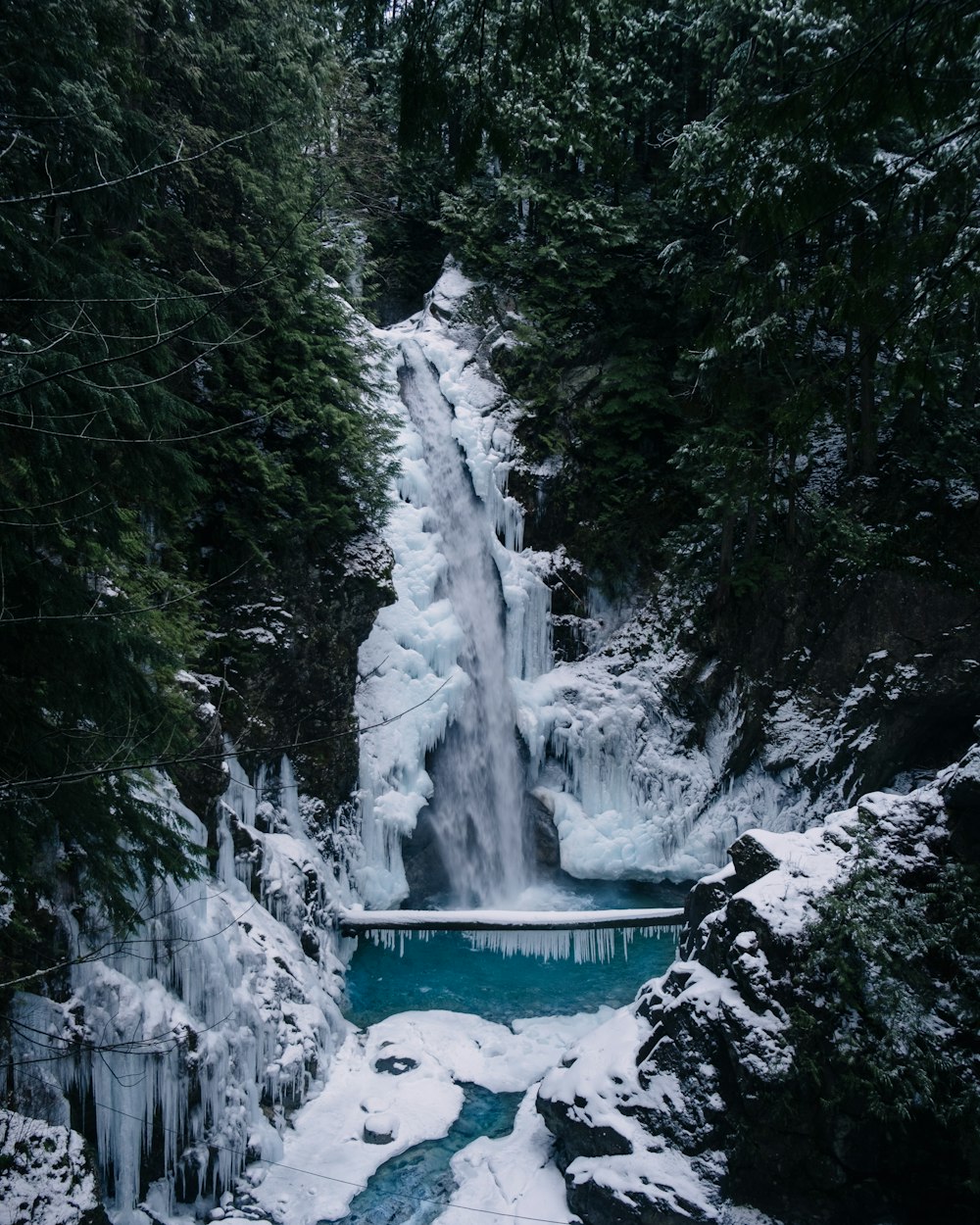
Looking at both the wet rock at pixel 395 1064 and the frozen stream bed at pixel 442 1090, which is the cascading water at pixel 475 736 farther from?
the wet rock at pixel 395 1064

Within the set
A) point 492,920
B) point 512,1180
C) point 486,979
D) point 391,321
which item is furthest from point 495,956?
point 391,321

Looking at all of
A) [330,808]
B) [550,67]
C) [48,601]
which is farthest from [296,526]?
[550,67]

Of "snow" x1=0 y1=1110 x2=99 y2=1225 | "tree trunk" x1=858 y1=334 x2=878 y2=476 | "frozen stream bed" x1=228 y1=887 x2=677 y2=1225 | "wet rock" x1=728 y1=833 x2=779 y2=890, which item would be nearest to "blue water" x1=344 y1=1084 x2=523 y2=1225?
"frozen stream bed" x1=228 y1=887 x2=677 y2=1225

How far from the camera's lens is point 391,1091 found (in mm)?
7270

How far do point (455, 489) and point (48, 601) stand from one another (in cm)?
986

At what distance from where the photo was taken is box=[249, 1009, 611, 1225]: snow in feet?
20.0

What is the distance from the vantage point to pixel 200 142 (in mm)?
8273

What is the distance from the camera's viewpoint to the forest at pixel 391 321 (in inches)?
116

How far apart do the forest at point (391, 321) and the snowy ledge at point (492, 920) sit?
5.44 ft

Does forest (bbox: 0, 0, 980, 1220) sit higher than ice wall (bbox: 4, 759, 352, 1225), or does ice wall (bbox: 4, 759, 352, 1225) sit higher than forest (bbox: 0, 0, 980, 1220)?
forest (bbox: 0, 0, 980, 1220)

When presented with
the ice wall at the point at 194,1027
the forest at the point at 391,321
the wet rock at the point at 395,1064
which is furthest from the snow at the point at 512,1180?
the forest at the point at 391,321

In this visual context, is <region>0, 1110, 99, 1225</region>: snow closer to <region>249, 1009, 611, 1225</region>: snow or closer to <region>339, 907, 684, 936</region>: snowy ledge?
<region>249, 1009, 611, 1225</region>: snow

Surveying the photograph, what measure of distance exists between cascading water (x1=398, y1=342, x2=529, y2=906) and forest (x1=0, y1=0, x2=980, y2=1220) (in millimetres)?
1277

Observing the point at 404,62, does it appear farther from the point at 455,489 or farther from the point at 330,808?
the point at 455,489
